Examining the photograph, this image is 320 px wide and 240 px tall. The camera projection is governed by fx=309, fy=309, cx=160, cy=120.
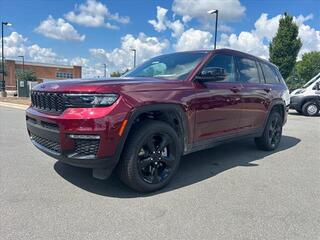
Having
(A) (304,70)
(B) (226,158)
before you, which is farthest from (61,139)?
(A) (304,70)

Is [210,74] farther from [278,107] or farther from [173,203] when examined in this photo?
[278,107]

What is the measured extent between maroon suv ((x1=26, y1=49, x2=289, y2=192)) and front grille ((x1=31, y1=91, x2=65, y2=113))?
0.04 feet

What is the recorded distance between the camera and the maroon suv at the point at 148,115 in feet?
10.7

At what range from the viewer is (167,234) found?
280 cm

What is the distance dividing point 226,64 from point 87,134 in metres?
2.72

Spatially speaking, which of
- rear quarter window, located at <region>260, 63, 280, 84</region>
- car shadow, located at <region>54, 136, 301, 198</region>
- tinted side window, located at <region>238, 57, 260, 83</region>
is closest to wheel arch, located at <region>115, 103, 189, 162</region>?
car shadow, located at <region>54, 136, 301, 198</region>

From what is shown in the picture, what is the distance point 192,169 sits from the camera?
4.80 meters

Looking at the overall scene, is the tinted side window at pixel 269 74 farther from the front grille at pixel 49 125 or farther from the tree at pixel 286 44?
the tree at pixel 286 44

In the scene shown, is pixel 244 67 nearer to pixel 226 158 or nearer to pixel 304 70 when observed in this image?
pixel 226 158

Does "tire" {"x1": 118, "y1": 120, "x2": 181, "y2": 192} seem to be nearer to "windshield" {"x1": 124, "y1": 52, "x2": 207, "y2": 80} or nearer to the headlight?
the headlight

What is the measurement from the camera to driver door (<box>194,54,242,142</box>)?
14.0 ft

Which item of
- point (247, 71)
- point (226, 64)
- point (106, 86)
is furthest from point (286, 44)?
point (106, 86)

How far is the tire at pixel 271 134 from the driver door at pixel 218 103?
1.15 m

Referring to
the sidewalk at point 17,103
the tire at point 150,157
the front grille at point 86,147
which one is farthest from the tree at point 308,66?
the front grille at point 86,147
